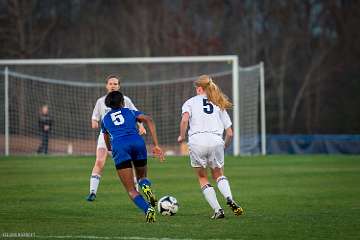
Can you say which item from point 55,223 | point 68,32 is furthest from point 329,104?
point 55,223

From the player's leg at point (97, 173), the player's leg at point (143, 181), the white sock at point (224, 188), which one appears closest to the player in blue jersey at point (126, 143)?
the player's leg at point (143, 181)

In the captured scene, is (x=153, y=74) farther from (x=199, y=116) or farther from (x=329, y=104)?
(x=199, y=116)

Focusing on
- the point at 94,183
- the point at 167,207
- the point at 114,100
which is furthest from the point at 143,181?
the point at 94,183

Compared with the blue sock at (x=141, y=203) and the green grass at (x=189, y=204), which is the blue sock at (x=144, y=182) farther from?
the blue sock at (x=141, y=203)

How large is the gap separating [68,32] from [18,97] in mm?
17337

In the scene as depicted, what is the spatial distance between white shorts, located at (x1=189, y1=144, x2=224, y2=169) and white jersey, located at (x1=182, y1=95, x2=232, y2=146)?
2.6 inches

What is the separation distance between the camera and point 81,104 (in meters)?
35.1

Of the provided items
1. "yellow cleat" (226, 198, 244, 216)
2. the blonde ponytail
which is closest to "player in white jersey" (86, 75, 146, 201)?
the blonde ponytail

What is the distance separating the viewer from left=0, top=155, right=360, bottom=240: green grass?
11.1 metres

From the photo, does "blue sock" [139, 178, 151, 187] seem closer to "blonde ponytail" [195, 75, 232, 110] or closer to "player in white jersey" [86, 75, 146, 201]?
"blonde ponytail" [195, 75, 232, 110]

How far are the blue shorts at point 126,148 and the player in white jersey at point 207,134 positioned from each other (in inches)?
25.4

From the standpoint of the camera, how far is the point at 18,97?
3441 centimetres

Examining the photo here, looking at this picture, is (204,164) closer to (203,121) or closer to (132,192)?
(203,121)

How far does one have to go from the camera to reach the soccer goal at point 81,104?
33.8m
